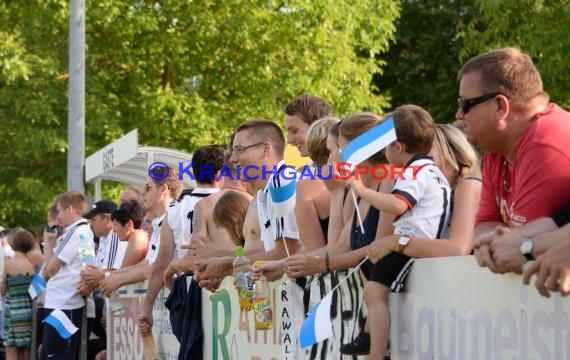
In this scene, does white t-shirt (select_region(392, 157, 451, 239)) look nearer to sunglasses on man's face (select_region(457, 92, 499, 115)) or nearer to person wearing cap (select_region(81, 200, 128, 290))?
sunglasses on man's face (select_region(457, 92, 499, 115))

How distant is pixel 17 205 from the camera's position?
994 inches

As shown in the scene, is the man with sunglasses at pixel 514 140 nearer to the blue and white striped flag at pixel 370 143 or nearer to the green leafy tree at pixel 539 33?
the blue and white striped flag at pixel 370 143

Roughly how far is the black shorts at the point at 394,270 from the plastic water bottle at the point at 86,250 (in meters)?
7.19

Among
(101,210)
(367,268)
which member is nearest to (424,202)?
(367,268)

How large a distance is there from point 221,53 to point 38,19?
145 inches

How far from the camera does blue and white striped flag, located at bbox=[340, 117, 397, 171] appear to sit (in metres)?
5.38

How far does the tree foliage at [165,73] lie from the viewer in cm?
2434

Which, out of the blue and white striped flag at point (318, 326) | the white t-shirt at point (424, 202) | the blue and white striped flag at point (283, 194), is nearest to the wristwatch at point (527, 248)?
the white t-shirt at point (424, 202)

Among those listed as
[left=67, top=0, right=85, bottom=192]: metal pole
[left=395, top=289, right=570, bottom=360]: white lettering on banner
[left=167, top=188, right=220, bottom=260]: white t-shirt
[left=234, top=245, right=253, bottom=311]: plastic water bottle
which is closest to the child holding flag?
Answer: [left=395, top=289, right=570, bottom=360]: white lettering on banner

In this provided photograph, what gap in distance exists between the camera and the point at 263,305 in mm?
7531

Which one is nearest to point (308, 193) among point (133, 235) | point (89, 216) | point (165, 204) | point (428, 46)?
point (165, 204)

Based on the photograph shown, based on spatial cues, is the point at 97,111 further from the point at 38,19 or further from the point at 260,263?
the point at 260,263

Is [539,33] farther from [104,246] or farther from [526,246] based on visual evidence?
[526,246]

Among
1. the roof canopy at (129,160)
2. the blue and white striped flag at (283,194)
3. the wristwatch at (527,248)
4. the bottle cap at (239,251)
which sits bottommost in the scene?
the wristwatch at (527,248)
